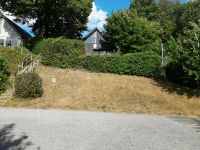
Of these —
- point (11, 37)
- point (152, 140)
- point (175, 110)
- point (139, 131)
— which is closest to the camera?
point (152, 140)

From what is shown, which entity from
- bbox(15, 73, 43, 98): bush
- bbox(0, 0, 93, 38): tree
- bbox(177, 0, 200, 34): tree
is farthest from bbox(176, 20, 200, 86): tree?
bbox(177, 0, 200, 34): tree

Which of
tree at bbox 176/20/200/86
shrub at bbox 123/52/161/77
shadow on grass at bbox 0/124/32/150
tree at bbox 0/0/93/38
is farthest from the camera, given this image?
A: tree at bbox 0/0/93/38

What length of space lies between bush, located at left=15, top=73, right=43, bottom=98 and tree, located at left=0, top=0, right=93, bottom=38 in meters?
16.0

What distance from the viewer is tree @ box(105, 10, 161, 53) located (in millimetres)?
47656

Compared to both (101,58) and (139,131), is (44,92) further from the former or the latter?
(139,131)

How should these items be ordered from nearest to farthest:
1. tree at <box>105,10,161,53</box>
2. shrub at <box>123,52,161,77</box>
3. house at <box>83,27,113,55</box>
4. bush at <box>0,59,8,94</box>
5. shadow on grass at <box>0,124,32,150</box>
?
1. shadow on grass at <box>0,124,32,150</box>
2. bush at <box>0,59,8,94</box>
3. shrub at <box>123,52,161,77</box>
4. tree at <box>105,10,161,53</box>
5. house at <box>83,27,113,55</box>

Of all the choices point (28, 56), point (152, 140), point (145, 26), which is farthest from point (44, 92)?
point (145, 26)

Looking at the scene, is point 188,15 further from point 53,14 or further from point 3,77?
point 3,77

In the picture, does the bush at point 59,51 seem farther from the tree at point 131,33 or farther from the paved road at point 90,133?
the paved road at point 90,133

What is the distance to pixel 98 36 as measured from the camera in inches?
2319

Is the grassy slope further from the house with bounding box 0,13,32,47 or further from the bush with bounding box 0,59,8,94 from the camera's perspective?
the house with bounding box 0,13,32,47

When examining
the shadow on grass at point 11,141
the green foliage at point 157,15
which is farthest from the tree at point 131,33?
the shadow on grass at point 11,141

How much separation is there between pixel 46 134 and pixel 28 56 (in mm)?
21716

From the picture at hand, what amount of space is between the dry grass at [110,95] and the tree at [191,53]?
2.04m
